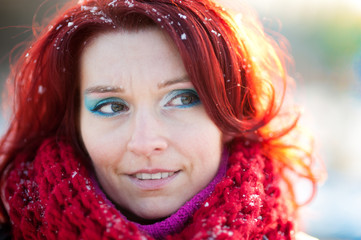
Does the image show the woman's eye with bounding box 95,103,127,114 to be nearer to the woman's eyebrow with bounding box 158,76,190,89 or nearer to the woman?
the woman

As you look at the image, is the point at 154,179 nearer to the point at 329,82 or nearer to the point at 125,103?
the point at 125,103

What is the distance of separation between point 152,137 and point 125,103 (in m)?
0.18

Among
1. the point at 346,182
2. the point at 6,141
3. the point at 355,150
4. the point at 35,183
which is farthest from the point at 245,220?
the point at 355,150

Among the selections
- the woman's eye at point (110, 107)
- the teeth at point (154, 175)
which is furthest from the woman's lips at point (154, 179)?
the woman's eye at point (110, 107)

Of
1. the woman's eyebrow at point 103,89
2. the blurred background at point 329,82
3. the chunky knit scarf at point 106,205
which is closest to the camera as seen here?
the chunky knit scarf at point 106,205

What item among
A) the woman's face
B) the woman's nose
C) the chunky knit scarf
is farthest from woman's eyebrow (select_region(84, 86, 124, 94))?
the chunky knit scarf

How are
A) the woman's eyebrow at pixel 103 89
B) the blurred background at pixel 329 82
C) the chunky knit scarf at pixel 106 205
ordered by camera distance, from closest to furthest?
the chunky knit scarf at pixel 106 205 < the woman's eyebrow at pixel 103 89 < the blurred background at pixel 329 82

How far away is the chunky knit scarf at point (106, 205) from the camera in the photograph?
3.67ft

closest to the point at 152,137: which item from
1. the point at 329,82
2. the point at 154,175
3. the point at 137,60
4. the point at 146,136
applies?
the point at 146,136

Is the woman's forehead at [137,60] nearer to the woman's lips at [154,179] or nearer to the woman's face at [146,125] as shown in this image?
the woman's face at [146,125]

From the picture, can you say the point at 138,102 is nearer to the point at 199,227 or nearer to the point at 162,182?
the point at 162,182

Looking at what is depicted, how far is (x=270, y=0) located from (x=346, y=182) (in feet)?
6.93

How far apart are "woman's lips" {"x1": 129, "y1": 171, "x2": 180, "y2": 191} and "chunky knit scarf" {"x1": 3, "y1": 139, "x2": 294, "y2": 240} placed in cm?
12

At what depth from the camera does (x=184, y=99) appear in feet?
4.20
